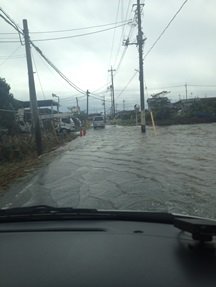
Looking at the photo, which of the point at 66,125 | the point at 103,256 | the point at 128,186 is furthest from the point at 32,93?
the point at 66,125

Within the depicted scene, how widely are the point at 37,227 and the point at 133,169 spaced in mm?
12408

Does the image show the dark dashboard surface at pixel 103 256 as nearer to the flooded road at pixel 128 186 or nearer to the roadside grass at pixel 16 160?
the flooded road at pixel 128 186

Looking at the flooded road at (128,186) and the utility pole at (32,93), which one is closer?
the flooded road at (128,186)

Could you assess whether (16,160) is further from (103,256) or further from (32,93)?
(103,256)

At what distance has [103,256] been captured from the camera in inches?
119

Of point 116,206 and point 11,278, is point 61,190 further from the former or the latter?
point 11,278

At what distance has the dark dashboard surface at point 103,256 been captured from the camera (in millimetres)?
2674

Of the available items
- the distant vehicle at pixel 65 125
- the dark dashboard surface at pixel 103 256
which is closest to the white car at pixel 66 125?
the distant vehicle at pixel 65 125

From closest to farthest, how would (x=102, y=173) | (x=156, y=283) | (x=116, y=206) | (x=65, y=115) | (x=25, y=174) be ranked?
(x=156, y=283) < (x=116, y=206) < (x=102, y=173) < (x=25, y=174) < (x=65, y=115)

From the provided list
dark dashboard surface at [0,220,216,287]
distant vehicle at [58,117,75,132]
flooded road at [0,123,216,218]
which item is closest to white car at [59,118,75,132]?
distant vehicle at [58,117,75,132]

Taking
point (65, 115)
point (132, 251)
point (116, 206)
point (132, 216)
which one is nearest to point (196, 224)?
point (132, 251)

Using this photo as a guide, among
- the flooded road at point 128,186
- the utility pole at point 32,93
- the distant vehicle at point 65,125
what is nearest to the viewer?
the flooded road at point 128,186

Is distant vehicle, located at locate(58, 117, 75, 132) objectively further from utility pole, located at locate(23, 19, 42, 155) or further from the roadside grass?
utility pole, located at locate(23, 19, 42, 155)

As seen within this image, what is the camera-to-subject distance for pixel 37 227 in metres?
3.70
